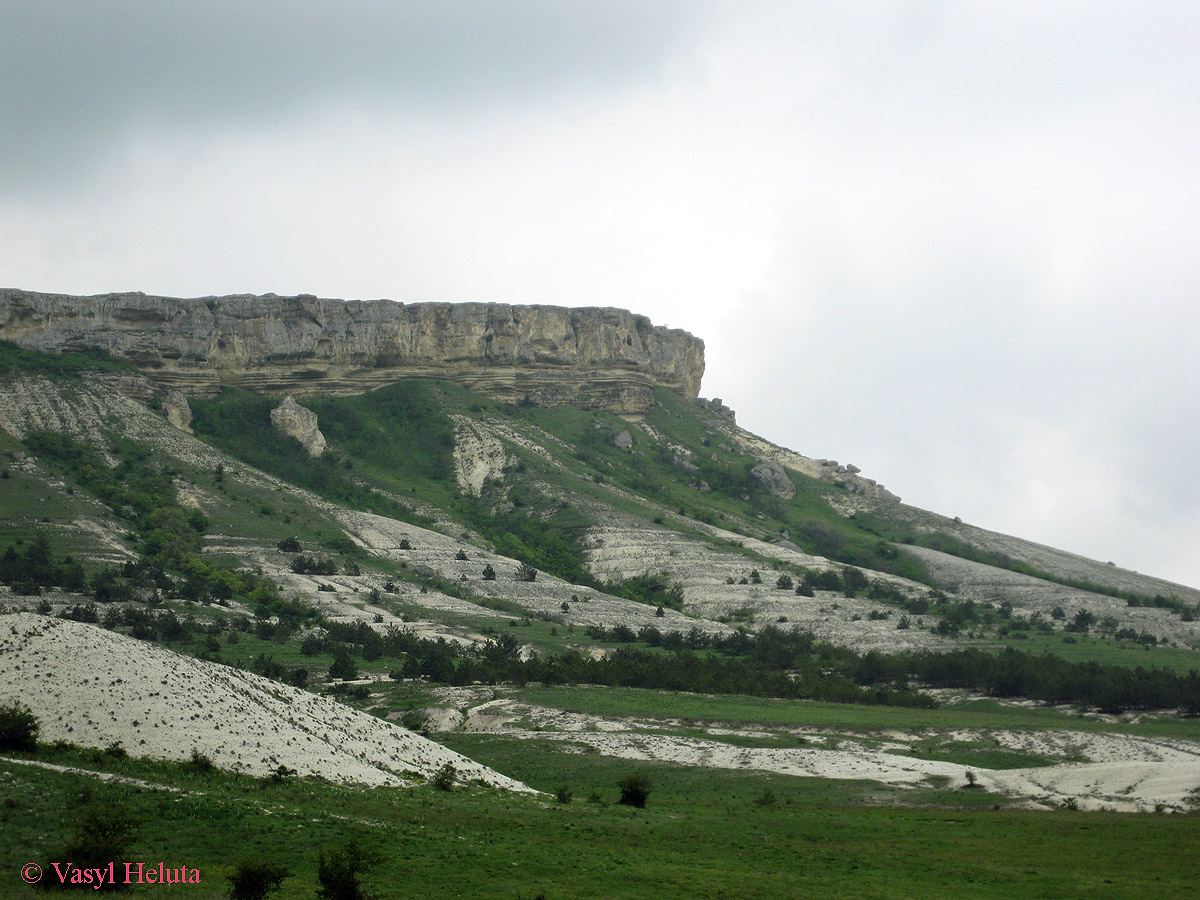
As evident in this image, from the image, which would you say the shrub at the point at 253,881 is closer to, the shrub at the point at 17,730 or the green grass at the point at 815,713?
the shrub at the point at 17,730

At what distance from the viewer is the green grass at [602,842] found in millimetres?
23891

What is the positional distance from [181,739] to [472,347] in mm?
107108

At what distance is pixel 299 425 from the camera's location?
118 m

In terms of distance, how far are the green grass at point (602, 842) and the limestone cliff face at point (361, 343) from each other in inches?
3803

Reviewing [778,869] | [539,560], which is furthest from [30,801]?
[539,560]

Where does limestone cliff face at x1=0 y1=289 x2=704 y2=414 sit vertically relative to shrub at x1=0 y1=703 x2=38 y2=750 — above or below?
above

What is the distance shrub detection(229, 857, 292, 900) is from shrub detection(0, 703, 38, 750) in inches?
421

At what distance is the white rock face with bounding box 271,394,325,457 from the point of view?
116938 mm

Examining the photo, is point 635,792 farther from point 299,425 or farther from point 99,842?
point 299,425

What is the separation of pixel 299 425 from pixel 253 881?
332 ft

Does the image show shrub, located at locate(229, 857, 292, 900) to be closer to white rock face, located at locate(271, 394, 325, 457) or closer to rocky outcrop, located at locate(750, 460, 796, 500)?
white rock face, located at locate(271, 394, 325, 457)

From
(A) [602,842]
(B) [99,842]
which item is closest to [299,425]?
(A) [602,842]

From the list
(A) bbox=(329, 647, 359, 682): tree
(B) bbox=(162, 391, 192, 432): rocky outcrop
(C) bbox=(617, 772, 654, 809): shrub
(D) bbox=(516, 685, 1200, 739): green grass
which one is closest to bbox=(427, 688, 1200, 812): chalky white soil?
(D) bbox=(516, 685, 1200, 739): green grass

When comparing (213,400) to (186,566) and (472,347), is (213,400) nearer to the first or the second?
(472,347)
